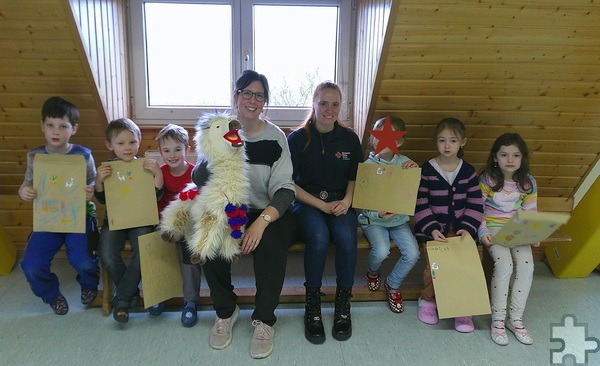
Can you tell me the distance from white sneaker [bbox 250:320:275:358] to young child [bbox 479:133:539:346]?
98 cm

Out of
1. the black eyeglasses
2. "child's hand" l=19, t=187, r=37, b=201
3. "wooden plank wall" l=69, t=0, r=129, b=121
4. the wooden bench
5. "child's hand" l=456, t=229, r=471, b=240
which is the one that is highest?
"wooden plank wall" l=69, t=0, r=129, b=121

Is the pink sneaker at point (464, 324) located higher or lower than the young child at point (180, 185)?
lower

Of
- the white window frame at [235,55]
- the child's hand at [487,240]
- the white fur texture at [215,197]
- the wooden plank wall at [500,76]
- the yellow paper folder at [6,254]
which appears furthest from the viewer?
the white window frame at [235,55]

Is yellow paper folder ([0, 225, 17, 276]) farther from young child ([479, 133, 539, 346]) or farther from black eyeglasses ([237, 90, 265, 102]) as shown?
young child ([479, 133, 539, 346])

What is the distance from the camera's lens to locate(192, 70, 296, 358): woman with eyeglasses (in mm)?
1729

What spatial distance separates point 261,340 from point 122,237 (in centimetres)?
80

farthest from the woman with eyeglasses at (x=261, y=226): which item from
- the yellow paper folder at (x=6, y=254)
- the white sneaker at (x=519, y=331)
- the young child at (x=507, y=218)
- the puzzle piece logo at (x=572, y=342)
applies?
the yellow paper folder at (x=6, y=254)

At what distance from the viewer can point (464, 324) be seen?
6.20 feet

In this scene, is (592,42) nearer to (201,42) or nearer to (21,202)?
(201,42)

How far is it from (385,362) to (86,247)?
1.43 m

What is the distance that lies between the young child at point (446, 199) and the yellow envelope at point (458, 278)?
0.10 meters

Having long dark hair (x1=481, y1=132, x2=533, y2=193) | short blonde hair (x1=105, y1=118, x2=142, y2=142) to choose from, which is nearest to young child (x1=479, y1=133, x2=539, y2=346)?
long dark hair (x1=481, y1=132, x2=533, y2=193)

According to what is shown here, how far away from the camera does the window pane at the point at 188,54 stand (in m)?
2.57

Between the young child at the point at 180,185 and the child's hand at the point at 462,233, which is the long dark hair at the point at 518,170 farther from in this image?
the young child at the point at 180,185
